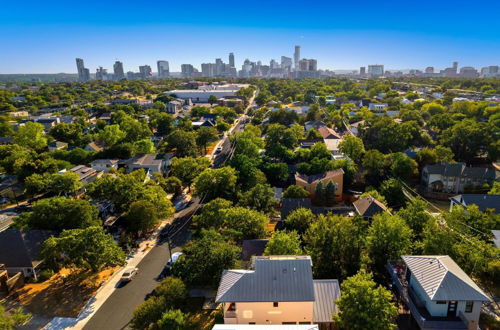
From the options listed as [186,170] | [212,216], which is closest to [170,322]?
[212,216]

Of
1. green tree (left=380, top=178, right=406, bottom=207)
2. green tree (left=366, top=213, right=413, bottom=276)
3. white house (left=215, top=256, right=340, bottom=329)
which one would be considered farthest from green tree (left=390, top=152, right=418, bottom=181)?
white house (left=215, top=256, right=340, bottom=329)

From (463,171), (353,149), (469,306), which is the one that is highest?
(353,149)

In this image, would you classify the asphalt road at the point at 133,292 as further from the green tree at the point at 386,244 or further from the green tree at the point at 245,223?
the green tree at the point at 386,244

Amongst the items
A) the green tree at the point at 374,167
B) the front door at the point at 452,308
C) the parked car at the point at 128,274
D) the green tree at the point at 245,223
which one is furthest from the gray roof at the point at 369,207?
the parked car at the point at 128,274

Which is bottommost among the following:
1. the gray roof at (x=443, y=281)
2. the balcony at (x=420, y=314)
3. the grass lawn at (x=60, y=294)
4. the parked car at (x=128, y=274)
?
the grass lawn at (x=60, y=294)

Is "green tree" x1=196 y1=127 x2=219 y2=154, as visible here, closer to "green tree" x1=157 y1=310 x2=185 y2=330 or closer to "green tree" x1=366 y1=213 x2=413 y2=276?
"green tree" x1=366 y1=213 x2=413 y2=276

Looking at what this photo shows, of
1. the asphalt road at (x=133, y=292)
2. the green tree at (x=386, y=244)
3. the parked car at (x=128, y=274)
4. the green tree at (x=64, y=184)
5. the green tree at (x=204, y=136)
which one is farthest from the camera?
the green tree at (x=204, y=136)

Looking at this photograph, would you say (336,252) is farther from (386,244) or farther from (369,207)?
(369,207)
